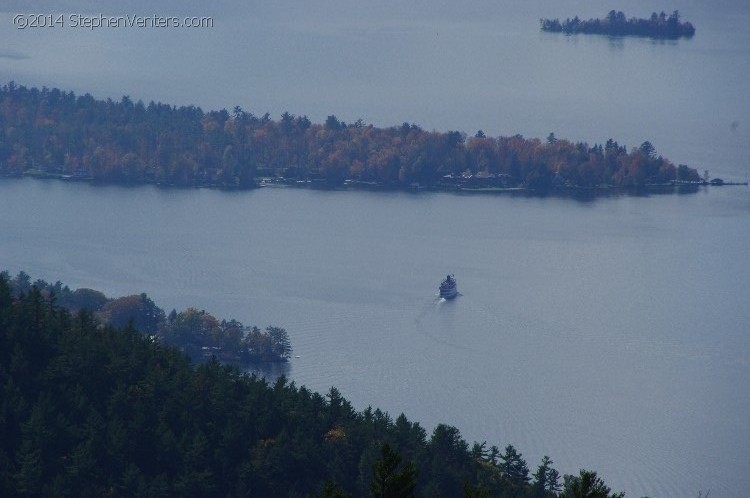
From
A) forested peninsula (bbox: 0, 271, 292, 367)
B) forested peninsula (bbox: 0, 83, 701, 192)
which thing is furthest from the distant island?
forested peninsula (bbox: 0, 271, 292, 367)

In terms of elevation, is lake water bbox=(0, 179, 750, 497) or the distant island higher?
the distant island

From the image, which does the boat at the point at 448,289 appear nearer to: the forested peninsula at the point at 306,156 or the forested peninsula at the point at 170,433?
the forested peninsula at the point at 170,433

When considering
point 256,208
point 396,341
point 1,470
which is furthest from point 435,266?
point 1,470

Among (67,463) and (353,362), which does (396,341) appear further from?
(67,463)

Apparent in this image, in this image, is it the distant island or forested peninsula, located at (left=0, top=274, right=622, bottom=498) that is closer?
forested peninsula, located at (left=0, top=274, right=622, bottom=498)

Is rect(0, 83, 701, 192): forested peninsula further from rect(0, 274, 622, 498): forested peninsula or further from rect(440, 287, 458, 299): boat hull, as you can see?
rect(0, 274, 622, 498): forested peninsula

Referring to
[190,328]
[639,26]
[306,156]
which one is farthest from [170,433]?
[639,26]

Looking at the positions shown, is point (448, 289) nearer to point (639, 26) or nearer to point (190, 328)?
point (190, 328)
